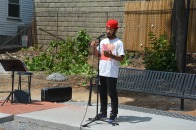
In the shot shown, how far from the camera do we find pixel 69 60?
15.6 meters

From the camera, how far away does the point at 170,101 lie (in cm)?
1048

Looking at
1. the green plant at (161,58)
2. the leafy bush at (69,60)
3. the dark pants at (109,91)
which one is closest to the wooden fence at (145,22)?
the leafy bush at (69,60)

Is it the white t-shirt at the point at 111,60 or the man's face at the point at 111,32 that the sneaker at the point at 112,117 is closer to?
the white t-shirt at the point at 111,60

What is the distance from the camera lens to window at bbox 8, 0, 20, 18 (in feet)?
83.5

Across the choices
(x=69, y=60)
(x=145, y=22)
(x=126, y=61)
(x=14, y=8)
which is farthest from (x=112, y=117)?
(x=14, y=8)

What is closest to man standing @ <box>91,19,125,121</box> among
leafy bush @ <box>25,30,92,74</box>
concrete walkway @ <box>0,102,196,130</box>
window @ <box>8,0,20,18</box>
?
concrete walkway @ <box>0,102,196,130</box>

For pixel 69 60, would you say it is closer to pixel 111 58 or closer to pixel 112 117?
pixel 112 117

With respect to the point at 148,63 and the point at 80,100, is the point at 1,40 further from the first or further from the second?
the point at 80,100

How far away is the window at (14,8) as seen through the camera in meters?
25.5

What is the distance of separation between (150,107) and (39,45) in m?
13.8

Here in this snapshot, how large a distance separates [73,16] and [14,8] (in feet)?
19.4

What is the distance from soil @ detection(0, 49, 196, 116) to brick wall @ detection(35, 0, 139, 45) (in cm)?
633

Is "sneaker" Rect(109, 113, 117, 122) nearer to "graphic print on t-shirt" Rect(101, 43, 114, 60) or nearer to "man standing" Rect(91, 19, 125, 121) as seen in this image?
"man standing" Rect(91, 19, 125, 121)

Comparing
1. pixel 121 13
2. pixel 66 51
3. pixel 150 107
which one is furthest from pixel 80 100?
pixel 121 13
